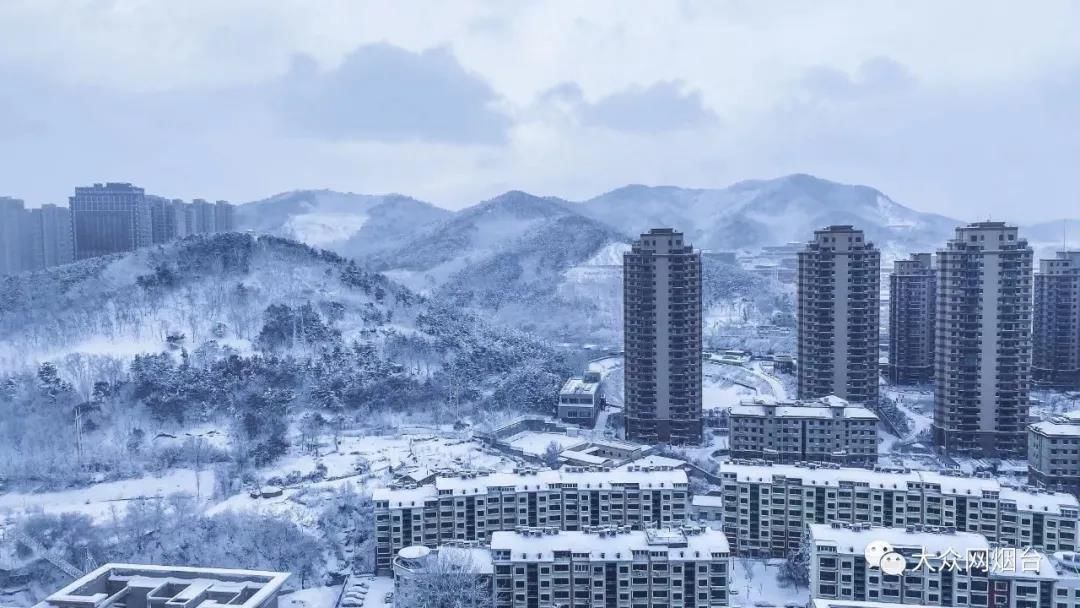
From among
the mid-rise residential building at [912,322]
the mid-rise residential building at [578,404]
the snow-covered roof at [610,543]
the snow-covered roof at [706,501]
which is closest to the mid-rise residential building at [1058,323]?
the mid-rise residential building at [912,322]

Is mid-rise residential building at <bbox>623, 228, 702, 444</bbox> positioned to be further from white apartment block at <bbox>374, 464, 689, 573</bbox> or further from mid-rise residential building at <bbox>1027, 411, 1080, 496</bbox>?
mid-rise residential building at <bbox>1027, 411, 1080, 496</bbox>

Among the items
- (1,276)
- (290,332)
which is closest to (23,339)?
(1,276)

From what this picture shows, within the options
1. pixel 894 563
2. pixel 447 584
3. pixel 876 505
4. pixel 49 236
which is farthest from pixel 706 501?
pixel 49 236

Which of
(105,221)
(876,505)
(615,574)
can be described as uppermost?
(105,221)

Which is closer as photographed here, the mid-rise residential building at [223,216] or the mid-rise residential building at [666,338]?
the mid-rise residential building at [666,338]

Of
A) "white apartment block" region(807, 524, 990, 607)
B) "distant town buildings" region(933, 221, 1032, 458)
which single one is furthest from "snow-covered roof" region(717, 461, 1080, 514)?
"distant town buildings" region(933, 221, 1032, 458)

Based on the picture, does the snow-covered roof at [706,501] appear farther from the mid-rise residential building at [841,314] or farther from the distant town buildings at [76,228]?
the distant town buildings at [76,228]

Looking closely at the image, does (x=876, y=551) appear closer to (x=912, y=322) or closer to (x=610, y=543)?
(x=610, y=543)
